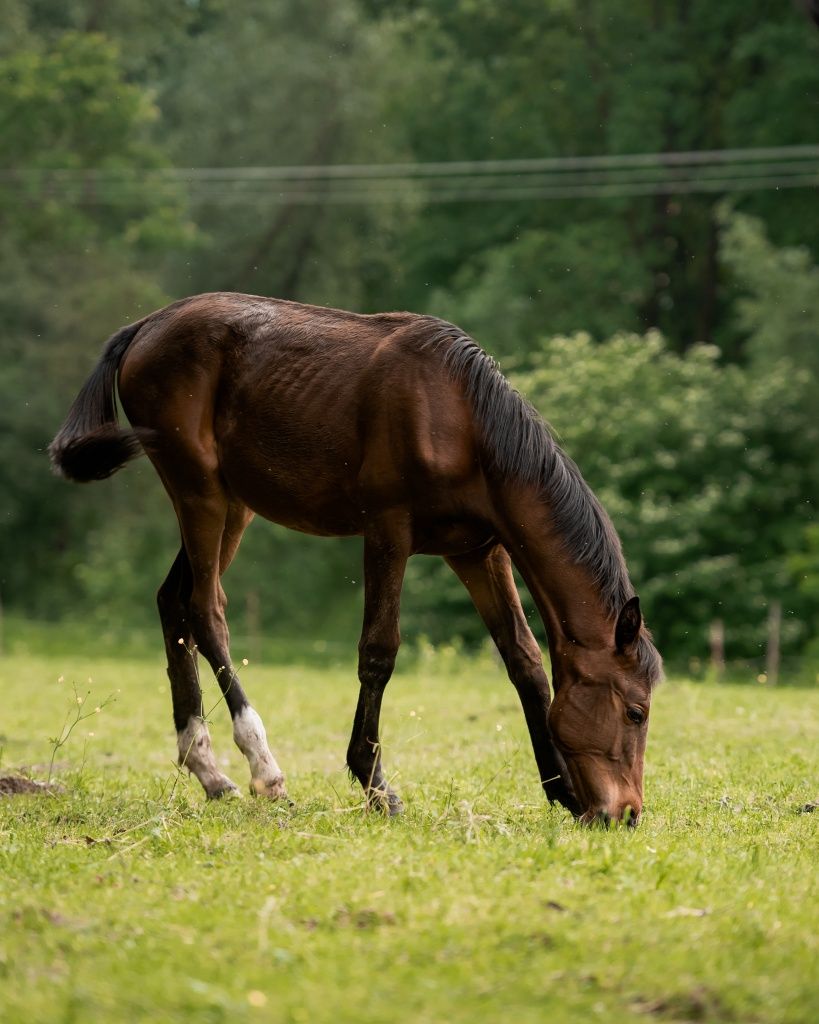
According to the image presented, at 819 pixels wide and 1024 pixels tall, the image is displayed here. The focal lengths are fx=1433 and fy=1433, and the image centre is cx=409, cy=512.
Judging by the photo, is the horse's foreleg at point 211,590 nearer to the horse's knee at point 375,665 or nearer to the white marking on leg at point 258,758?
the white marking on leg at point 258,758

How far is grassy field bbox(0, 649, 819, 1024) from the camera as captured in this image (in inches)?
151

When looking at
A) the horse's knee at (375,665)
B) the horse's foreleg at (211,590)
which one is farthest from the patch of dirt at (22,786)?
the horse's knee at (375,665)

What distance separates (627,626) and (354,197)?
3327 centimetres

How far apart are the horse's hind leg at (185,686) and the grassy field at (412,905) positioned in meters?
0.16

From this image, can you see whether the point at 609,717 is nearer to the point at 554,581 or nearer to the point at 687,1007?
the point at 554,581

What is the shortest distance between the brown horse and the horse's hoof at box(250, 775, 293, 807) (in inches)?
0.5

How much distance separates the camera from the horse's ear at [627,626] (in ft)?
20.1

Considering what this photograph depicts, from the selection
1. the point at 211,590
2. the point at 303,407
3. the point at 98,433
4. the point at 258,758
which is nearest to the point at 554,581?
the point at 303,407

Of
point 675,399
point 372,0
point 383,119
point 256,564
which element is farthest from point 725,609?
point 372,0

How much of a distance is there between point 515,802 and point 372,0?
4155cm

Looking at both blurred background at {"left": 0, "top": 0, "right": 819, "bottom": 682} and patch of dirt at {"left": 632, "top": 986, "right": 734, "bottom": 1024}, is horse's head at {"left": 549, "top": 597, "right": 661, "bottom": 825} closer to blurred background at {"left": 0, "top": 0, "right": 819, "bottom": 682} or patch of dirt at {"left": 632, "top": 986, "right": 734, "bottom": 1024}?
patch of dirt at {"left": 632, "top": 986, "right": 734, "bottom": 1024}

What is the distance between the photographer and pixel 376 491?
665cm

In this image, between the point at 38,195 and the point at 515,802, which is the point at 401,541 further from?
the point at 38,195

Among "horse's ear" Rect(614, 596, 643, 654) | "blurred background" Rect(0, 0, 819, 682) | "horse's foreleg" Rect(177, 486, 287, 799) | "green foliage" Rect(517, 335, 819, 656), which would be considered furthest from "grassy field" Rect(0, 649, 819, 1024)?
"blurred background" Rect(0, 0, 819, 682)
